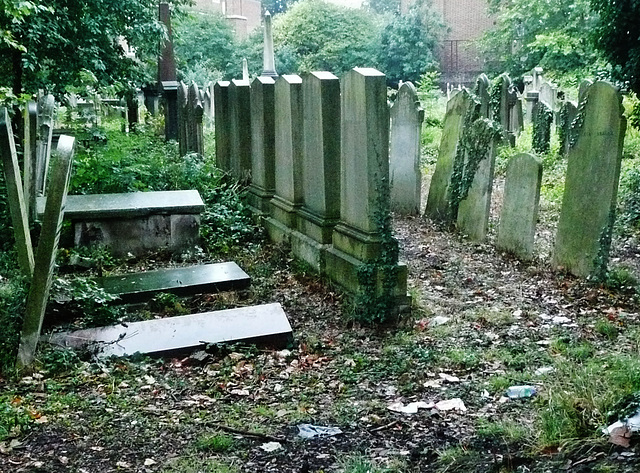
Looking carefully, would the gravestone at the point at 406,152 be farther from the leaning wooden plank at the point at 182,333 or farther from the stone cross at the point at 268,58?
the stone cross at the point at 268,58

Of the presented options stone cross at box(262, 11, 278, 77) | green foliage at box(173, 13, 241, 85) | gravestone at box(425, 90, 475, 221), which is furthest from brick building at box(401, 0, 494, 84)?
gravestone at box(425, 90, 475, 221)

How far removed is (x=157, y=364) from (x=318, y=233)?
2.27 meters

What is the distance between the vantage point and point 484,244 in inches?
300

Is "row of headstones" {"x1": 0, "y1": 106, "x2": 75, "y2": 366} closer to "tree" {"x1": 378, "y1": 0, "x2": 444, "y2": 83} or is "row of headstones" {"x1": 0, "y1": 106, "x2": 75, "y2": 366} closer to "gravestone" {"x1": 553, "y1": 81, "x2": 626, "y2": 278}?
"gravestone" {"x1": 553, "y1": 81, "x2": 626, "y2": 278}

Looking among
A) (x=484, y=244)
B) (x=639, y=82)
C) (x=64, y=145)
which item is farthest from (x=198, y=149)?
(x=64, y=145)


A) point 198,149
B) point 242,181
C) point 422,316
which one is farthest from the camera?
point 198,149

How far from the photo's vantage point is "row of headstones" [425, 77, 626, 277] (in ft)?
19.4

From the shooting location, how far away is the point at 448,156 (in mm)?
8695

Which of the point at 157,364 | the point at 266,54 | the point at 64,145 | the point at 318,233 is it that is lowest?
the point at 157,364

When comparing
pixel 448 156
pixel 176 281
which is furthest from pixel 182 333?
pixel 448 156

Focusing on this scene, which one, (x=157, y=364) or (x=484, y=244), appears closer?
(x=157, y=364)

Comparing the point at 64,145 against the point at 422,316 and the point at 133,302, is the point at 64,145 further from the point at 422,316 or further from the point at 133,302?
the point at 422,316

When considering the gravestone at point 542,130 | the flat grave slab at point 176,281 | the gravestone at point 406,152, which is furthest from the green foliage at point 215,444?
the gravestone at point 542,130

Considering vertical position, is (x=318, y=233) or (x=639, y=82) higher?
(x=639, y=82)
